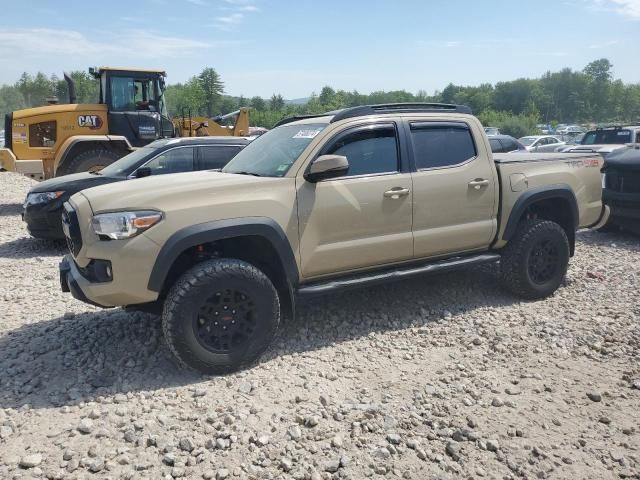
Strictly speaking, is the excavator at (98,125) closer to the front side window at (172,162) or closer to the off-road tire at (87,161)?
the off-road tire at (87,161)

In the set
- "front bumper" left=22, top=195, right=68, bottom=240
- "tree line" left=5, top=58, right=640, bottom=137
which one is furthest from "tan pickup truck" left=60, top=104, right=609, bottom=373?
"tree line" left=5, top=58, right=640, bottom=137

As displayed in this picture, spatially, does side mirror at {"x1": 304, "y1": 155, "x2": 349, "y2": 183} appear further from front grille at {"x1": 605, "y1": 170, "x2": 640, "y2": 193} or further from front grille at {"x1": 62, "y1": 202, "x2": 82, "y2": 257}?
front grille at {"x1": 605, "y1": 170, "x2": 640, "y2": 193}

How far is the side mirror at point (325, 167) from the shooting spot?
392cm

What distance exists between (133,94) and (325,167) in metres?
9.32

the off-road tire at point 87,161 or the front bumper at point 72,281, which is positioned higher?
the off-road tire at point 87,161

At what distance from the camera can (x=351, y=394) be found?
3586 millimetres

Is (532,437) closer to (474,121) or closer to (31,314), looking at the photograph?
(474,121)

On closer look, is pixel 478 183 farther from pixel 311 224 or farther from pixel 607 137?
pixel 607 137

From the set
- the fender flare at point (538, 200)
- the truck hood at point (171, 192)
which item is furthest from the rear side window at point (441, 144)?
the truck hood at point (171, 192)

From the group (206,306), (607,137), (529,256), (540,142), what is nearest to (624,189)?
(529,256)

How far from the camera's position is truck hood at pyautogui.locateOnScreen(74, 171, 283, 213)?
Result: 361 centimetres

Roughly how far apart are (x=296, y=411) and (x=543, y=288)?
316 cm

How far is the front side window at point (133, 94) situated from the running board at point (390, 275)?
9134mm

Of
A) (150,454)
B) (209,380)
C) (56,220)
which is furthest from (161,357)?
(56,220)
